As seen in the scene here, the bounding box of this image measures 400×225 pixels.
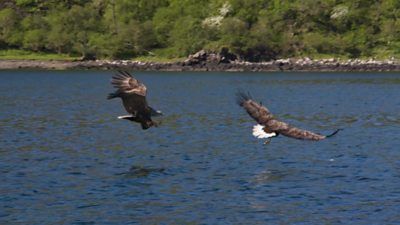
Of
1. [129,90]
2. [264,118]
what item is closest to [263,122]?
[264,118]

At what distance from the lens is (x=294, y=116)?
194 feet

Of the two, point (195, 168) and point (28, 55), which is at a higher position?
point (195, 168)

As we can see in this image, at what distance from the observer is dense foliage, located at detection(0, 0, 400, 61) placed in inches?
5945

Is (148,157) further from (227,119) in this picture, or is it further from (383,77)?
(383,77)

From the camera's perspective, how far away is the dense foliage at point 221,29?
151m

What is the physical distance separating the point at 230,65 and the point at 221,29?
1278cm

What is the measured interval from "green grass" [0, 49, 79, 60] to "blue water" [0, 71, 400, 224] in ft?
285

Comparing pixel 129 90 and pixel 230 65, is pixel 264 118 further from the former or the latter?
pixel 230 65

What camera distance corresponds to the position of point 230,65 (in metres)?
145

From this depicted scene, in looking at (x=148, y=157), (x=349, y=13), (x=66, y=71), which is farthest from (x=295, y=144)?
(x=349, y=13)

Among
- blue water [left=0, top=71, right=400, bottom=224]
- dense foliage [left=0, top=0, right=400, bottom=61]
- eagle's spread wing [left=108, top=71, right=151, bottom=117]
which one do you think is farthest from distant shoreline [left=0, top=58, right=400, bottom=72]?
eagle's spread wing [left=108, top=71, right=151, bottom=117]

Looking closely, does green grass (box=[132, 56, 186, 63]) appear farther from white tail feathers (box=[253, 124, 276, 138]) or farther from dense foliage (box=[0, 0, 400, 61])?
white tail feathers (box=[253, 124, 276, 138])

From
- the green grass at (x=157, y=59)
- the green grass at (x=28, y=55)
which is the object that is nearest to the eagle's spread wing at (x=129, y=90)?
the green grass at (x=157, y=59)

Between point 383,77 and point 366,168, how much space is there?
86581mm
